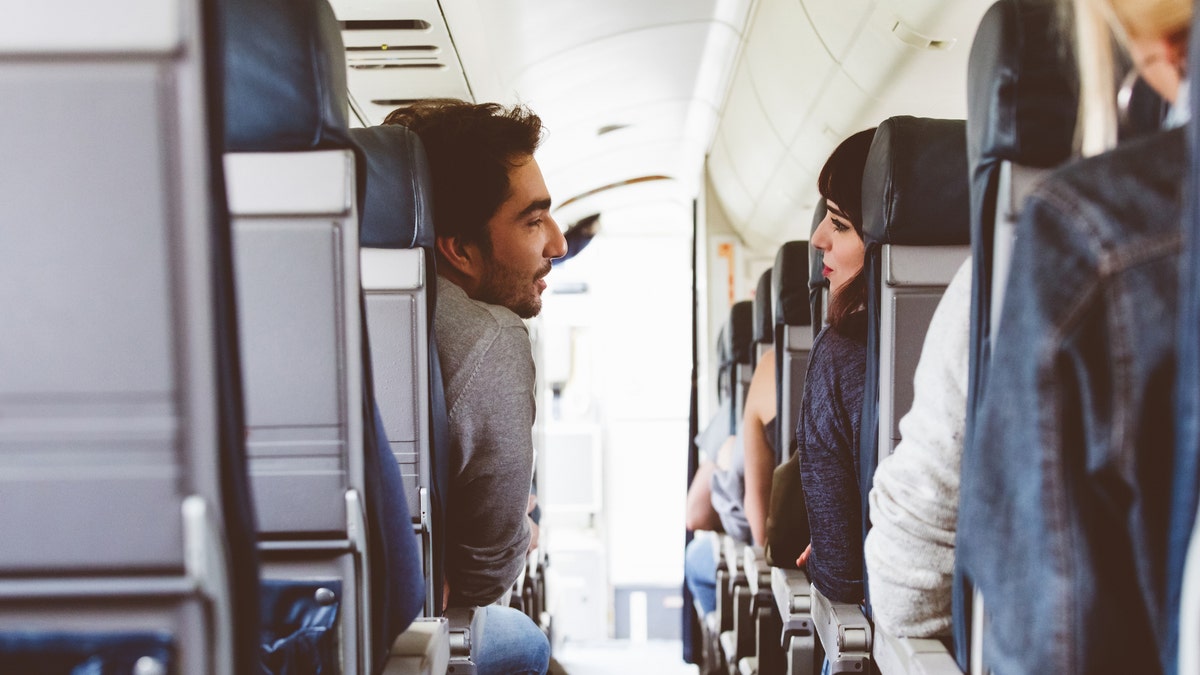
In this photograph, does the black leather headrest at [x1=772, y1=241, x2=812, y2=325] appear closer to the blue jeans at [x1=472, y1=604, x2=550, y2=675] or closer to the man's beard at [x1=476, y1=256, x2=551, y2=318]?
the man's beard at [x1=476, y1=256, x2=551, y2=318]

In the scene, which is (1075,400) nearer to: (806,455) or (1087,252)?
(1087,252)

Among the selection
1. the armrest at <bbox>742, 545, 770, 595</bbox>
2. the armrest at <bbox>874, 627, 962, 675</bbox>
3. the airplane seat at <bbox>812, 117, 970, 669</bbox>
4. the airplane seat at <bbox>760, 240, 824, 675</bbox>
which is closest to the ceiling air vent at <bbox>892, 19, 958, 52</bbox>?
the airplane seat at <bbox>760, 240, 824, 675</bbox>

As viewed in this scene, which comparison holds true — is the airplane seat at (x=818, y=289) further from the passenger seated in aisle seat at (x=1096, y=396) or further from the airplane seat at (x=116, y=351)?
the airplane seat at (x=116, y=351)

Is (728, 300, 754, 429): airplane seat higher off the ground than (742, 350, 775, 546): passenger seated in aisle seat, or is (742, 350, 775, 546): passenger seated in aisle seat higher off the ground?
(728, 300, 754, 429): airplane seat

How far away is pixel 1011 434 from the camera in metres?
0.82

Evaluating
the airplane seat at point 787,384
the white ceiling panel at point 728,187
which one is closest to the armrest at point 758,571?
the airplane seat at point 787,384

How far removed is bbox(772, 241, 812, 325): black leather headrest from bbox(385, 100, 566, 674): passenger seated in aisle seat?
2.87 feet

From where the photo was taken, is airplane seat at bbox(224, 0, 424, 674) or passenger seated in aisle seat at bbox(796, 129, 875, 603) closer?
airplane seat at bbox(224, 0, 424, 674)

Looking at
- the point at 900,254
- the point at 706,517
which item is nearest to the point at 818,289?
the point at 900,254

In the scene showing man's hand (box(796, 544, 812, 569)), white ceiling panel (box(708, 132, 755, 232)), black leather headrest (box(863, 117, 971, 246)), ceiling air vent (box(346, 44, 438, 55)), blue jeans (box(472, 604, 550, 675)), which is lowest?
blue jeans (box(472, 604, 550, 675))

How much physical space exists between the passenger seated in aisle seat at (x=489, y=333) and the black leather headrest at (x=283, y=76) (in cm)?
87

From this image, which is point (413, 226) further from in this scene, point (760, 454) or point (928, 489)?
point (760, 454)

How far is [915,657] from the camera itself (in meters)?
1.46

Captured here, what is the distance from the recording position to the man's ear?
2.47m
